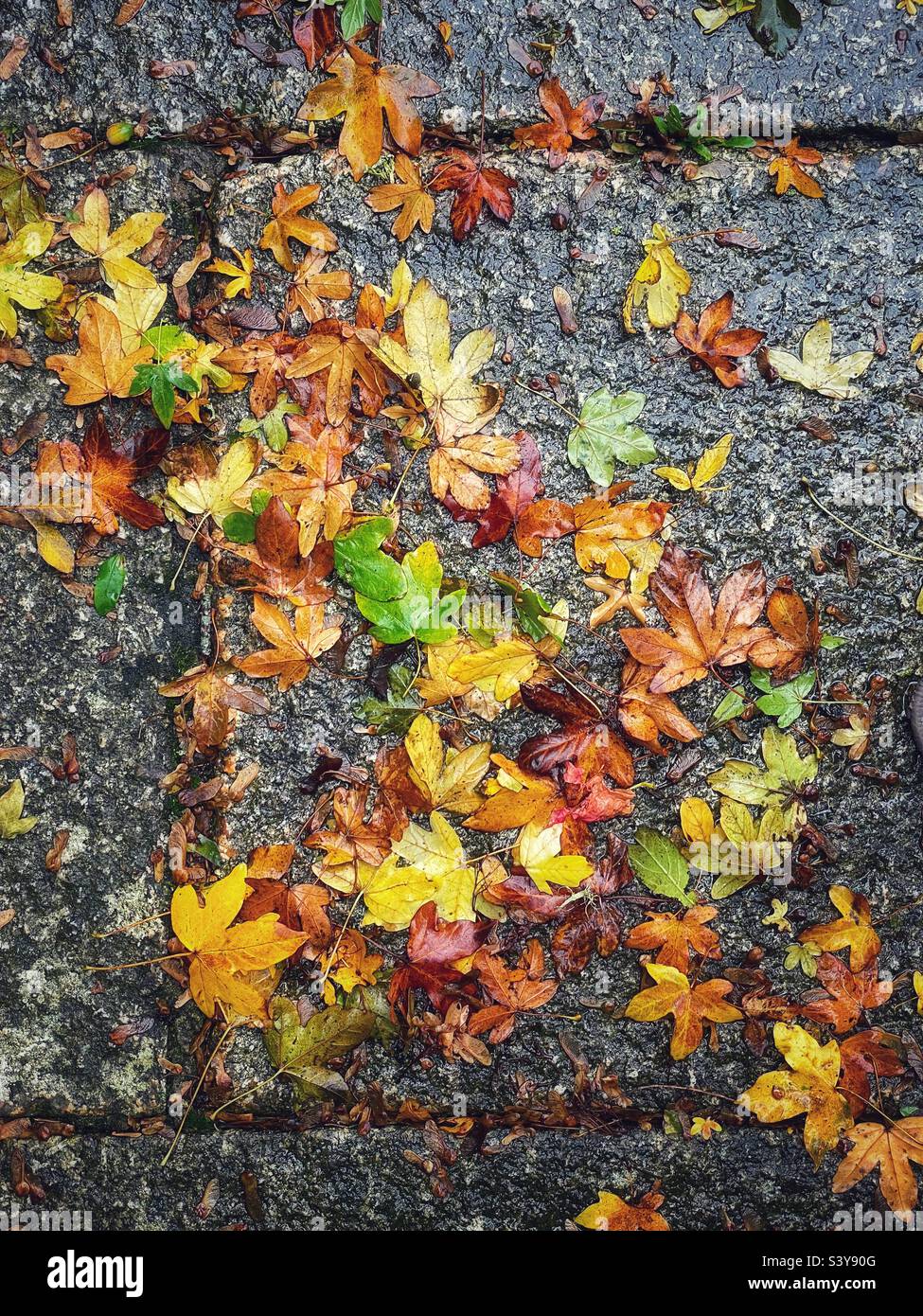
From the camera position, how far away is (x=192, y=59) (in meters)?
1.83

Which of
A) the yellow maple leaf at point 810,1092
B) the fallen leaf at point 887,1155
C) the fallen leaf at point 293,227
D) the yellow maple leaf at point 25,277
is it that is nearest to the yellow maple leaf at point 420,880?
the yellow maple leaf at point 810,1092

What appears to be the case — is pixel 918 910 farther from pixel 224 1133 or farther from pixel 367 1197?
pixel 224 1133

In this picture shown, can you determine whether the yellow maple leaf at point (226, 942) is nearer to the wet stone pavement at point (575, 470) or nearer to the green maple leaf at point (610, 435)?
the wet stone pavement at point (575, 470)

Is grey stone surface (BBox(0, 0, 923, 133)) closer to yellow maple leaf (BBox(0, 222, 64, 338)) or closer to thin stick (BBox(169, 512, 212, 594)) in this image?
yellow maple leaf (BBox(0, 222, 64, 338))

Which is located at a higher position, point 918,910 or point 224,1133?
point 918,910

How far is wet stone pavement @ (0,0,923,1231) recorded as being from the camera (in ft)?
5.92

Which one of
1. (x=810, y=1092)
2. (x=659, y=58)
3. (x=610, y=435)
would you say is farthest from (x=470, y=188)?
(x=810, y=1092)

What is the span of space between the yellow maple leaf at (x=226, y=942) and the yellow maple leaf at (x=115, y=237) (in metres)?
1.32

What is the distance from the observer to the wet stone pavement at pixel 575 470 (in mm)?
Answer: 1805

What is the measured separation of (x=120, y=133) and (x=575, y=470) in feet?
Result: 4.11

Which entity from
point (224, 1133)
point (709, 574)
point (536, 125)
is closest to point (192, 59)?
point (536, 125)

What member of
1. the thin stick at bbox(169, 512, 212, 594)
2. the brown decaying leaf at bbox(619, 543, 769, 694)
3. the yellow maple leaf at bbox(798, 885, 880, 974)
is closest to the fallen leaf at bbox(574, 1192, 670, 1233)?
the yellow maple leaf at bbox(798, 885, 880, 974)

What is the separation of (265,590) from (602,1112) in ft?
4.48

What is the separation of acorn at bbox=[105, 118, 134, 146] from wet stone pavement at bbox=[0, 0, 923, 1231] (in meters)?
0.03
